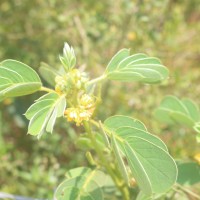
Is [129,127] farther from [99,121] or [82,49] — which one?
[82,49]

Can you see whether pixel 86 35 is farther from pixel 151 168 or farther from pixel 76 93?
pixel 151 168

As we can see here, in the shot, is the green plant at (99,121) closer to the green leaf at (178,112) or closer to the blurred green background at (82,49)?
the green leaf at (178,112)

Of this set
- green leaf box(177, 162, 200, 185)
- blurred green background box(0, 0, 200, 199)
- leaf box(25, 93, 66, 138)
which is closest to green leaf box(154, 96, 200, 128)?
green leaf box(177, 162, 200, 185)

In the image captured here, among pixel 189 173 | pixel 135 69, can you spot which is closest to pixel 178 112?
pixel 189 173

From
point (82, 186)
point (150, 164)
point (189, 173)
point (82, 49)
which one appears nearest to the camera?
point (150, 164)

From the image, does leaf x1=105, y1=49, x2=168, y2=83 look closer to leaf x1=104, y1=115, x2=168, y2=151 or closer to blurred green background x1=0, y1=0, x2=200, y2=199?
leaf x1=104, y1=115, x2=168, y2=151
